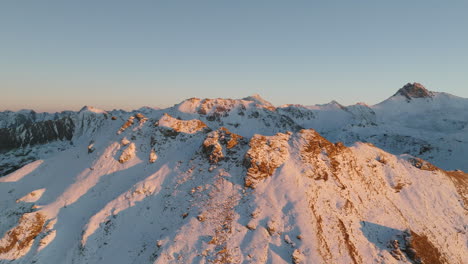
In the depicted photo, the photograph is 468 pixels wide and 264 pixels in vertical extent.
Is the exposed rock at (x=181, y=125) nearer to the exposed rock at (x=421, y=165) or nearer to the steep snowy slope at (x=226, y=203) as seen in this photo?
the steep snowy slope at (x=226, y=203)

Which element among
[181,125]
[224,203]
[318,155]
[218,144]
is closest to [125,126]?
[181,125]

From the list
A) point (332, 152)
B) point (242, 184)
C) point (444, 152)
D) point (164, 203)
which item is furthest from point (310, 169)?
point (444, 152)

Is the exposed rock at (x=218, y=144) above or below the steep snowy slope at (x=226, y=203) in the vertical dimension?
above

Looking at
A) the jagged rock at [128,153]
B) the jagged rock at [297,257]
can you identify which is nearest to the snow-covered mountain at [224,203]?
the jagged rock at [297,257]

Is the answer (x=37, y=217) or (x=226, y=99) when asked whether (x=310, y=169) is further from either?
(x=226, y=99)

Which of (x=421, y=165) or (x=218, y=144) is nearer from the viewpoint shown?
(x=218, y=144)

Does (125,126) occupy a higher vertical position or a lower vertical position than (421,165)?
higher

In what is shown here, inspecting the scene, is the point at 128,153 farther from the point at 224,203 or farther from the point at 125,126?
the point at 224,203
